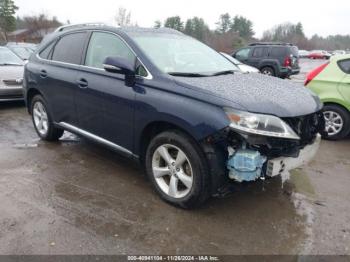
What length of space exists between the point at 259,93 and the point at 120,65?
142cm

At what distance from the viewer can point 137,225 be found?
3.16 metres

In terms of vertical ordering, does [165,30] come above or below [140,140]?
above

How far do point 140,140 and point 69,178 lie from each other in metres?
1.14

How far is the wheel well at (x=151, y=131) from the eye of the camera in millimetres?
3413

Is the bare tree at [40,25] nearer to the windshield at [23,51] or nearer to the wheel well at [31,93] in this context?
the windshield at [23,51]

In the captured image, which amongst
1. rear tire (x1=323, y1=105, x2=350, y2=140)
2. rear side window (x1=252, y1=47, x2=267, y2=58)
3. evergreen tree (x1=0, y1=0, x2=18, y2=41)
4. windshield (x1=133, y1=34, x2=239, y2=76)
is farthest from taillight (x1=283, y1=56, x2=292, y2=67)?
evergreen tree (x1=0, y1=0, x2=18, y2=41)

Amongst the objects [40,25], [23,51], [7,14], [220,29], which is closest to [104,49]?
[23,51]

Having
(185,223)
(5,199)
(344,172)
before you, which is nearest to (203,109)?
(185,223)

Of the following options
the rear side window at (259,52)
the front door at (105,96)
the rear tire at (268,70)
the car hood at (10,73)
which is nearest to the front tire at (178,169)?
the front door at (105,96)

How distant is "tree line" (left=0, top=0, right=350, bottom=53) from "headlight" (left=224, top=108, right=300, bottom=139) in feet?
94.9

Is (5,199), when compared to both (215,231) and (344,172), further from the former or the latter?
(344,172)

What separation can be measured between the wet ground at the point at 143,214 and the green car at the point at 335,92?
1.41m

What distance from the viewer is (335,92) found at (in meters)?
5.91

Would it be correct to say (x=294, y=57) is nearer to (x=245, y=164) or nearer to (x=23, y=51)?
(x=23, y=51)
